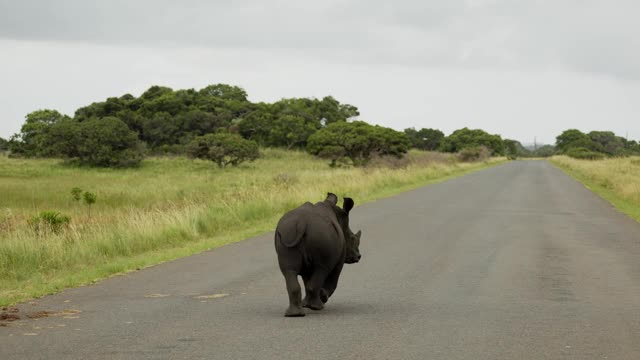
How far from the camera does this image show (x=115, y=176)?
159ft

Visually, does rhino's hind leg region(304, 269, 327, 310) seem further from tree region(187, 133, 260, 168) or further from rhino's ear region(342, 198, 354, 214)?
tree region(187, 133, 260, 168)

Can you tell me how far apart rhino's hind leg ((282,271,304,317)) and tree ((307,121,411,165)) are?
5018 cm

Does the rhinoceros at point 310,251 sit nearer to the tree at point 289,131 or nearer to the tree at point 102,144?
the tree at point 102,144

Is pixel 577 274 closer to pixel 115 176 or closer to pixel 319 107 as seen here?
pixel 115 176

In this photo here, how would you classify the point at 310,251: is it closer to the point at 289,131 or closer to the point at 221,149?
the point at 221,149

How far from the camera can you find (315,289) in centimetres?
808

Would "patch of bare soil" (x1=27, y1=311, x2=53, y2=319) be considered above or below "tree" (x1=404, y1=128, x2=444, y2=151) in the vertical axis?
below

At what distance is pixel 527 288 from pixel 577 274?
1748 mm

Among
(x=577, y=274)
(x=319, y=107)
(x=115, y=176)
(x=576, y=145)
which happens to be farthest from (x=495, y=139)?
(x=577, y=274)

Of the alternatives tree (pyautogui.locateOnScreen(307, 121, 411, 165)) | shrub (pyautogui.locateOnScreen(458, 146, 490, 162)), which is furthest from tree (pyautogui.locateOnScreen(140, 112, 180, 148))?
shrub (pyautogui.locateOnScreen(458, 146, 490, 162))

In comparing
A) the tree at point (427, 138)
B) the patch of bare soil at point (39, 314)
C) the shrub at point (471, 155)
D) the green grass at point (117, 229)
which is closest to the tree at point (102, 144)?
the green grass at point (117, 229)

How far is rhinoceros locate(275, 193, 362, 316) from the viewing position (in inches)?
305

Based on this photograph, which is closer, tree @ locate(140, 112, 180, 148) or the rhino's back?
the rhino's back

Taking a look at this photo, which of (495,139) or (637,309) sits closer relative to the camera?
(637,309)
